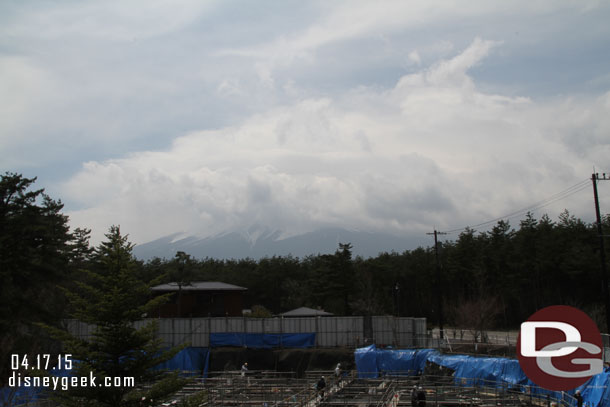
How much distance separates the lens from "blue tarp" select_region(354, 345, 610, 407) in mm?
17359

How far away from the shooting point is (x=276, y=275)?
74.5 metres

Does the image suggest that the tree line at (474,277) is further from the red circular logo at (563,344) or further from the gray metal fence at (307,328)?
the red circular logo at (563,344)

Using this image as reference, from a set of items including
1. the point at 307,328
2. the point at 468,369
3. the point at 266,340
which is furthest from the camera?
the point at 307,328

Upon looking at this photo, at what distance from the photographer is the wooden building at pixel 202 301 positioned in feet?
163

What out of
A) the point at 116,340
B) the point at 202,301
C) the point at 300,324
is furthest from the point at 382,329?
the point at 116,340

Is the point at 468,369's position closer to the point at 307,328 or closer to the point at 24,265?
the point at 307,328

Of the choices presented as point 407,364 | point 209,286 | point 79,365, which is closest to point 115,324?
point 79,365

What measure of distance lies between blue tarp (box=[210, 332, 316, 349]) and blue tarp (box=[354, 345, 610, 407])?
19.6 feet

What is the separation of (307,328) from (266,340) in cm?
303

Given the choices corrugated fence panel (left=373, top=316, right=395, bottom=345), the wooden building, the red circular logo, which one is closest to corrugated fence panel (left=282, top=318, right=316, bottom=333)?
corrugated fence panel (left=373, top=316, right=395, bottom=345)

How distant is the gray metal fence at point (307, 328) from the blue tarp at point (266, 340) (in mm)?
451

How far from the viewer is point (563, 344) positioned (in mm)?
14297

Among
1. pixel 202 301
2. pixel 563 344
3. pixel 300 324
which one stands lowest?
pixel 300 324

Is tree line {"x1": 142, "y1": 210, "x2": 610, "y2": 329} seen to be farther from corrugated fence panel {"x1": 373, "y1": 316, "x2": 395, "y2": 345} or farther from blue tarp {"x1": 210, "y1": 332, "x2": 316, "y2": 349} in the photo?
blue tarp {"x1": 210, "y1": 332, "x2": 316, "y2": 349}
